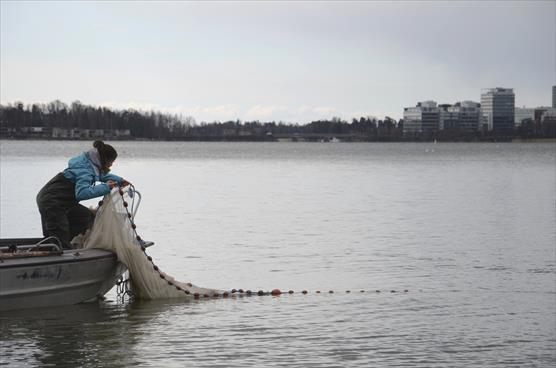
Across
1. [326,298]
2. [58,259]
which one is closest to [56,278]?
[58,259]

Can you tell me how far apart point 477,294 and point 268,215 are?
1957 cm

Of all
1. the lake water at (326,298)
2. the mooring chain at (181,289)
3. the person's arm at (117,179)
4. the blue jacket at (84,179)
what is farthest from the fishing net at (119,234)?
the lake water at (326,298)

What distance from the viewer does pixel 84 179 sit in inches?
629

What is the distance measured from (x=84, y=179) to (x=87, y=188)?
18 cm

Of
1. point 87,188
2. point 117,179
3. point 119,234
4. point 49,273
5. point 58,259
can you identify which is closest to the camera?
point 58,259

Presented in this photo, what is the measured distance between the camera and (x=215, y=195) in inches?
2058

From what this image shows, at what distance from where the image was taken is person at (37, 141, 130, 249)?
16.0m

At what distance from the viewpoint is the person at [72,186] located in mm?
15992

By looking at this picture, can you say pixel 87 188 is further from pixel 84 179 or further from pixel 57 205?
pixel 57 205

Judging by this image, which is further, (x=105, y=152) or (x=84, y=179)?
(x=105, y=152)

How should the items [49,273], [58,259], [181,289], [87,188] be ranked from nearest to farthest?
[58,259]
[49,273]
[87,188]
[181,289]

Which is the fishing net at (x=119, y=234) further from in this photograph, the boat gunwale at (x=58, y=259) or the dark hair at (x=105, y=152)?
the dark hair at (x=105, y=152)

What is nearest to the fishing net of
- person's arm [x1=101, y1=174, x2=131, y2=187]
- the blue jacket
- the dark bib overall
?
person's arm [x1=101, y1=174, x2=131, y2=187]

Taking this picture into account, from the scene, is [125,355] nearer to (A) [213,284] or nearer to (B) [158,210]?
(A) [213,284]
